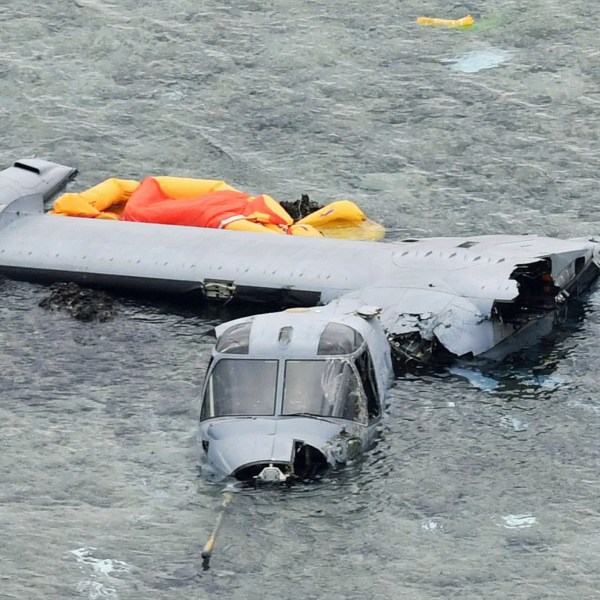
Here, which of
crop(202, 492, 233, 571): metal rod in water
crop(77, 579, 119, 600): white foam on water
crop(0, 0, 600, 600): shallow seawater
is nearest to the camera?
crop(77, 579, 119, 600): white foam on water

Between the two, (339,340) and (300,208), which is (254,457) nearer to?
(339,340)

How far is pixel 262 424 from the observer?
79.5 feet

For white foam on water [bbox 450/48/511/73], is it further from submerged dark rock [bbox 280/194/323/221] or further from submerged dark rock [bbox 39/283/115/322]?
submerged dark rock [bbox 39/283/115/322]

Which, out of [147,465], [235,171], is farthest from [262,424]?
[235,171]

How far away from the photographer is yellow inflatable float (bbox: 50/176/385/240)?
1273 inches

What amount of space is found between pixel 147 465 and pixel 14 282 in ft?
25.4

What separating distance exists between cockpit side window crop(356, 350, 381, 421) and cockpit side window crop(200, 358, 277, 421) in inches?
57.7

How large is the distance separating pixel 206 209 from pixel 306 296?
4.15m

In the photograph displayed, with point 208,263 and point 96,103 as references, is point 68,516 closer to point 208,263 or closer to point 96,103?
point 208,263

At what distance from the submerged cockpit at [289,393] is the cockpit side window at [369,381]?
0.05 feet

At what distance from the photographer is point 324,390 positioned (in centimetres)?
2477

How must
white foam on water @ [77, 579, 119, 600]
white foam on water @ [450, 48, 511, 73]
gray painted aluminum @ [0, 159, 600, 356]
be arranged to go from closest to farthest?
white foam on water @ [77, 579, 119, 600] < gray painted aluminum @ [0, 159, 600, 356] < white foam on water @ [450, 48, 511, 73]

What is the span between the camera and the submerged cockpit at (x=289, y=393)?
24.0 meters

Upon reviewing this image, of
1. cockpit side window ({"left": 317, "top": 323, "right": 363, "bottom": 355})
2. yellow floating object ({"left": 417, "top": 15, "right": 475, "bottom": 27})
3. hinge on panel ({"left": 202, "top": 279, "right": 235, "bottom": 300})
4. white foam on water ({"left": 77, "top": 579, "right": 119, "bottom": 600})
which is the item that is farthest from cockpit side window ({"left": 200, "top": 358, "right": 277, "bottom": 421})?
yellow floating object ({"left": 417, "top": 15, "right": 475, "bottom": 27})
